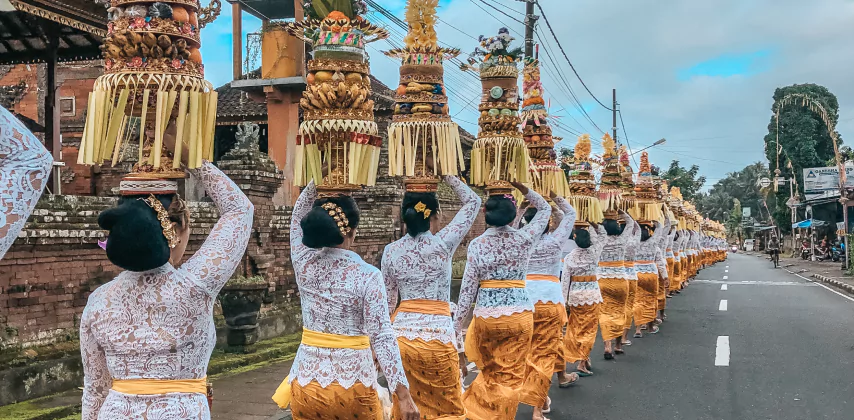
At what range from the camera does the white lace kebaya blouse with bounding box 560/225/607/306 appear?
28.7 ft

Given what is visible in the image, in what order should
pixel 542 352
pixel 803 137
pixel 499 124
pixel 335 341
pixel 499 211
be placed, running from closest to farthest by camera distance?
1. pixel 335 341
2. pixel 499 211
3. pixel 499 124
4. pixel 542 352
5. pixel 803 137

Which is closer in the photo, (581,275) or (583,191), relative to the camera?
(581,275)

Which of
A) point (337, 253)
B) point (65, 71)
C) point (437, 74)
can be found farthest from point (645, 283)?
point (65, 71)

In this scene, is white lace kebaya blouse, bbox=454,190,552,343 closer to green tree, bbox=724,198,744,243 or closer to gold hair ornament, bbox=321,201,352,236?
gold hair ornament, bbox=321,201,352,236

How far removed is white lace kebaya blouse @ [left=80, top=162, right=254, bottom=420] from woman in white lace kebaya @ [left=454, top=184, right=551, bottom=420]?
3120 mm

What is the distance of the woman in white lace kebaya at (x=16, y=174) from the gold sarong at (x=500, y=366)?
4.09 meters

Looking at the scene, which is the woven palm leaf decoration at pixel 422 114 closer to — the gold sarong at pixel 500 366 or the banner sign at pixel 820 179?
the gold sarong at pixel 500 366

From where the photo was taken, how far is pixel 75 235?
7.06 meters

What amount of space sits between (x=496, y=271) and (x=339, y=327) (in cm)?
226

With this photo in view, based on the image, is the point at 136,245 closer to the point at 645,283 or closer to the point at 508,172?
the point at 508,172

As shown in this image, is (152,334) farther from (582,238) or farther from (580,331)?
(580,331)

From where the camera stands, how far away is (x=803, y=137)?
49.4 meters

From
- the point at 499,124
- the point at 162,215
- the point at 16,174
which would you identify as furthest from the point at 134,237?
the point at 499,124

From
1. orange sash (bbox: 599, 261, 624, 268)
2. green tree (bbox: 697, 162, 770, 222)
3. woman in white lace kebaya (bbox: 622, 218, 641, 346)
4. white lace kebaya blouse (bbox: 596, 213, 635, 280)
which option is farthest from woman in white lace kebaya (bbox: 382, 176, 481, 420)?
green tree (bbox: 697, 162, 770, 222)
